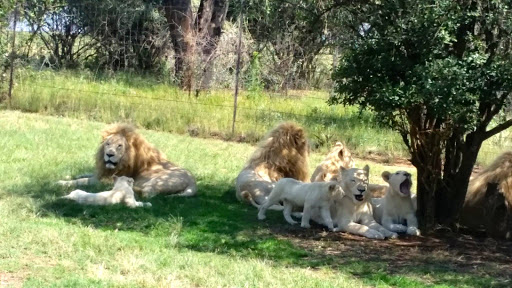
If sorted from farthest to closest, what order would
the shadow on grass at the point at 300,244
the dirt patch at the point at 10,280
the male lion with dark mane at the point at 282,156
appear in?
the male lion with dark mane at the point at 282,156 < the shadow on grass at the point at 300,244 < the dirt patch at the point at 10,280

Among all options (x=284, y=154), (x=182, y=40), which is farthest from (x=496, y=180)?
(x=182, y=40)

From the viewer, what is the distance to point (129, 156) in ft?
35.4

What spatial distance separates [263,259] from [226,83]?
40.4 feet

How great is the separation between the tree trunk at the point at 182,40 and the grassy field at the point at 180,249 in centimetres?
827

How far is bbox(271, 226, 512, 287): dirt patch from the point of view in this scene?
7.64 meters

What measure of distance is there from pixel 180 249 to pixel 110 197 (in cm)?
211

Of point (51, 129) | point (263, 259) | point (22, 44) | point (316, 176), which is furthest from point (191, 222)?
point (22, 44)

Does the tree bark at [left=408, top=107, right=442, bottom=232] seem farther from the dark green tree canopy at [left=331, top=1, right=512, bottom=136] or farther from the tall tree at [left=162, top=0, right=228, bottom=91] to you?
the tall tree at [left=162, top=0, right=228, bottom=91]

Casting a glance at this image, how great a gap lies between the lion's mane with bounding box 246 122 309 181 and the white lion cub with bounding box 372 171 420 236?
1991mm

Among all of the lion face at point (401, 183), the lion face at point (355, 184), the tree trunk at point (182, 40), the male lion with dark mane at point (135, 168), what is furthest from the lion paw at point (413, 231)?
the tree trunk at point (182, 40)

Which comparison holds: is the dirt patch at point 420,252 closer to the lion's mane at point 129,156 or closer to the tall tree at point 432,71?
the tall tree at point 432,71

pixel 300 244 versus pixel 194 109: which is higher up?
pixel 194 109

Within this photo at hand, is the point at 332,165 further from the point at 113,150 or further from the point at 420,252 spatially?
the point at 113,150

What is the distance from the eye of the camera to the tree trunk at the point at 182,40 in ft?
65.0
